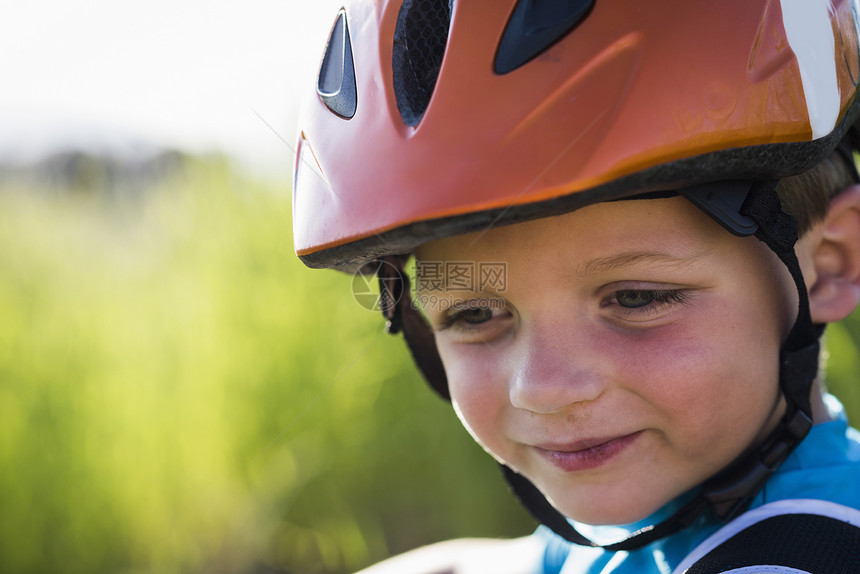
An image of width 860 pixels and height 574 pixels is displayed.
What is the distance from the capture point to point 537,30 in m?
0.93

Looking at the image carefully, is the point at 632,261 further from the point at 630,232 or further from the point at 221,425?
the point at 221,425

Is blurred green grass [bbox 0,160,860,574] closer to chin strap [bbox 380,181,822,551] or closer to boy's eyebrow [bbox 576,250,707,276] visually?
chin strap [bbox 380,181,822,551]

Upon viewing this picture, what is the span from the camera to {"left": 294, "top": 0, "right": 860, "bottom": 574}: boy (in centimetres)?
87

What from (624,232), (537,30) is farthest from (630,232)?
(537,30)

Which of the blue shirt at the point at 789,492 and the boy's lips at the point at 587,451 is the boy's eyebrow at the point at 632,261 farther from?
the blue shirt at the point at 789,492

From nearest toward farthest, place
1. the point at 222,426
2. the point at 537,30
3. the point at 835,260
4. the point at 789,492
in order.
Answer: the point at 537,30, the point at 789,492, the point at 835,260, the point at 222,426

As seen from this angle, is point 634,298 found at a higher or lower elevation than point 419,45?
lower

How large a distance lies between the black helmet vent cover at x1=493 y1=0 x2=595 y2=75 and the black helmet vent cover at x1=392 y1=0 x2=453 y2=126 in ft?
0.46

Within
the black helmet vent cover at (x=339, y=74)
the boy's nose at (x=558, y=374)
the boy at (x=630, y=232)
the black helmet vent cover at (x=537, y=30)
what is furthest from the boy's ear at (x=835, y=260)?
the black helmet vent cover at (x=339, y=74)

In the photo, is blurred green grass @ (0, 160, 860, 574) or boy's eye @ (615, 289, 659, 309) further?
blurred green grass @ (0, 160, 860, 574)

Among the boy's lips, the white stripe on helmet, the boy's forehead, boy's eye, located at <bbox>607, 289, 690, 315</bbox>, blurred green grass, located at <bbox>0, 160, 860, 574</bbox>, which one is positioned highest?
the white stripe on helmet

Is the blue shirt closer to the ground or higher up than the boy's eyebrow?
closer to the ground

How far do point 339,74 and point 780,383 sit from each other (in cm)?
83

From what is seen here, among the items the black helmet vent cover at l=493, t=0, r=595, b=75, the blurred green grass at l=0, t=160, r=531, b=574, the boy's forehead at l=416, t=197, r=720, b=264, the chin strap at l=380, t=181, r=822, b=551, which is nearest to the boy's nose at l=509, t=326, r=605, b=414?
the boy's forehead at l=416, t=197, r=720, b=264
